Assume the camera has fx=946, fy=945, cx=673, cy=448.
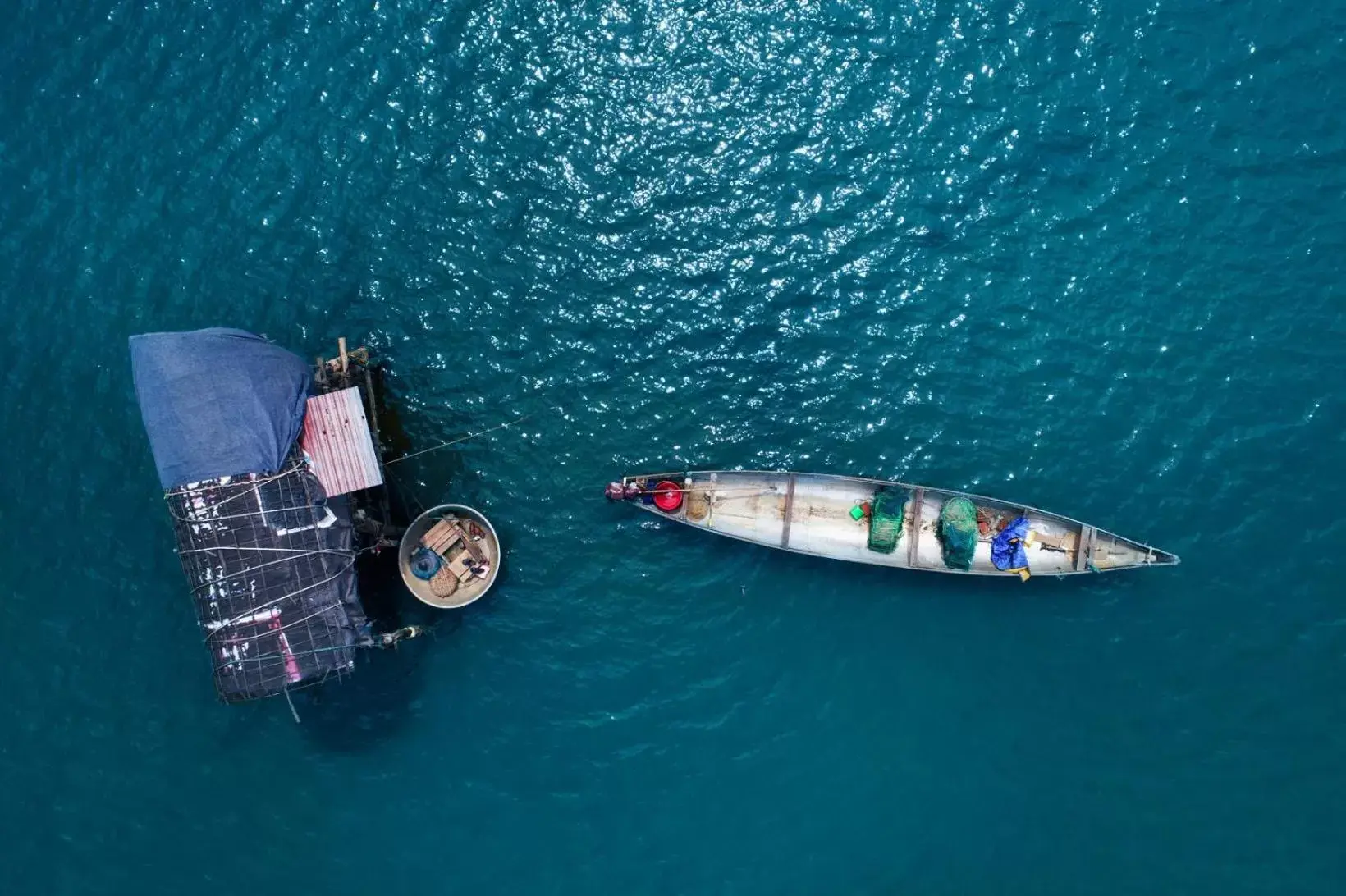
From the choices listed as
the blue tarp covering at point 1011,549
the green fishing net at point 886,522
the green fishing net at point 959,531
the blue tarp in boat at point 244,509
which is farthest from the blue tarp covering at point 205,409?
the blue tarp covering at point 1011,549

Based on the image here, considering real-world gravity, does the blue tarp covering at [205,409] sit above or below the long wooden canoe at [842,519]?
above

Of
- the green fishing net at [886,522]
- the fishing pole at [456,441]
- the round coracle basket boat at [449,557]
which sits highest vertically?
the fishing pole at [456,441]

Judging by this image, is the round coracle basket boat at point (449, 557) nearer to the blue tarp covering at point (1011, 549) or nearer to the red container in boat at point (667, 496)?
the red container in boat at point (667, 496)

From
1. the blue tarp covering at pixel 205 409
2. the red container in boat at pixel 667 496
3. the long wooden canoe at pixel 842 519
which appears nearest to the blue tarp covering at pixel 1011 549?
the long wooden canoe at pixel 842 519

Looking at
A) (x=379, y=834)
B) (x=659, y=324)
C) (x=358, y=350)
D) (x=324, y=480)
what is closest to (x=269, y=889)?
(x=379, y=834)

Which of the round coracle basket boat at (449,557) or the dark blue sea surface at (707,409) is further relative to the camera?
the dark blue sea surface at (707,409)

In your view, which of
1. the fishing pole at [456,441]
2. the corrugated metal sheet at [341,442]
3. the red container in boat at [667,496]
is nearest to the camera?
the corrugated metal sheet at [341,442]

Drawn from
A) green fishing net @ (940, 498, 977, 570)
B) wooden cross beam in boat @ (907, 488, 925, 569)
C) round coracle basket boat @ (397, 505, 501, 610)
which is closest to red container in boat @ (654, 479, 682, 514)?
round coracle basket boat @ (397, 505, 501, 610)

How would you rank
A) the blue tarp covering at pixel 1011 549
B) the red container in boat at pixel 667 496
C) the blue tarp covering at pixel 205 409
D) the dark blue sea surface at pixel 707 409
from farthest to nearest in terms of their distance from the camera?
the dark blue sea surface at pixel 707 409 < the red container in boat at pixel 667 496 < the blue tarp covering at pixel 1011 549 < the blue tarp covering at pixel 205 409
